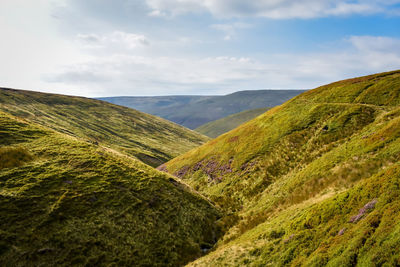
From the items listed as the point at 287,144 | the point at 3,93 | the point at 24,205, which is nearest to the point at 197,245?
the point at 24,205

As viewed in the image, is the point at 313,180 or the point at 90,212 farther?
the point at 313,180

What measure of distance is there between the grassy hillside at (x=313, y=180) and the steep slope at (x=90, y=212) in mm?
6011

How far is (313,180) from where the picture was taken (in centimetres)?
3338

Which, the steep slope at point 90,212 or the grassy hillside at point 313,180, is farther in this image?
the steep slope at point 90,212

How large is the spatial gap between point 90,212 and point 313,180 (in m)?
33.3

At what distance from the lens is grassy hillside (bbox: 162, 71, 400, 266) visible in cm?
1633

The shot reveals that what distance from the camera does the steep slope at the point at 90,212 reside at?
2559 cm

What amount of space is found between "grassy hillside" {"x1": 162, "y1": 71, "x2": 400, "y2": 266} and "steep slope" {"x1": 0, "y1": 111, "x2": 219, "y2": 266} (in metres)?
6.01

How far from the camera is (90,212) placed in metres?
31.1

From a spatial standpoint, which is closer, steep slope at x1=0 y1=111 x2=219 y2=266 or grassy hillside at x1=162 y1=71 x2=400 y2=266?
grassy hillside at x1=162 y1=71 x2=400 y2=266

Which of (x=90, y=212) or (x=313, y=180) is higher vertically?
(x=313, y=180)

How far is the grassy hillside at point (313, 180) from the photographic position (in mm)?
16328

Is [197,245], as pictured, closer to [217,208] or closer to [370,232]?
[217,208]

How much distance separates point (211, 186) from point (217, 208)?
12.0 metres
